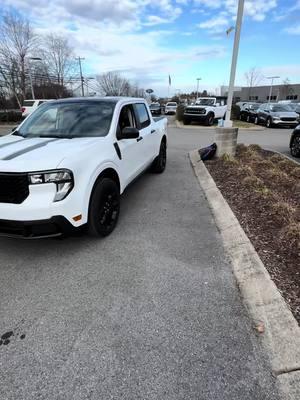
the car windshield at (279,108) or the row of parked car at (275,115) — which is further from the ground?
the car windshield at (279,108)

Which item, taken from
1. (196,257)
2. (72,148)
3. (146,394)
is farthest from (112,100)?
(146,394)

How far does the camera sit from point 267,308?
7.98ft

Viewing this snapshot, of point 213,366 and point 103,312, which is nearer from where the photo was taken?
point 213,366

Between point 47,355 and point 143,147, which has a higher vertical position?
point 143,147

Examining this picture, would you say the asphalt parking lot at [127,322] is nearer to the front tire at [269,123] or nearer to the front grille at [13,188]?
the front grille at [13,188]

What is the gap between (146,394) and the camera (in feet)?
5.86

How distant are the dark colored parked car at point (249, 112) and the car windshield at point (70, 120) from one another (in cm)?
2186

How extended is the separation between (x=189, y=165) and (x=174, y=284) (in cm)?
586

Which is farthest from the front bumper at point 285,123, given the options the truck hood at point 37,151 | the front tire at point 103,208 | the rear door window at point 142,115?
the truck hood at point 37,151

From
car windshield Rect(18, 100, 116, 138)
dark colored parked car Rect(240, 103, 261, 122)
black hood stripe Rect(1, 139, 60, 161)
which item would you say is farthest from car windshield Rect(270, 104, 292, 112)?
black hood stripe Rect(1, 139, 60, 161)

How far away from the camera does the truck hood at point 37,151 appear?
2.86m

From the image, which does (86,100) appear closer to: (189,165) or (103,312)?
(103,312)

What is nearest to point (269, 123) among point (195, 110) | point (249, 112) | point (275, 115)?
point (275, 115)

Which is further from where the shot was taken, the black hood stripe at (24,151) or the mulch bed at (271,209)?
the black hood stripe at (24,151)
